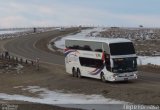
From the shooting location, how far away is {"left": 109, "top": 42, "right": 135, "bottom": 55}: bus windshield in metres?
40.8

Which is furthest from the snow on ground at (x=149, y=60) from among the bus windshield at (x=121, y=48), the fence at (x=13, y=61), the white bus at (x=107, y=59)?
the bus windshield at (x=121, y=48)

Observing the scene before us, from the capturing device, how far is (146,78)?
44281 mm

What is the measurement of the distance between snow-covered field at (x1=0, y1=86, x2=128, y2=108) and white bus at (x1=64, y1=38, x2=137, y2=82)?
4.52 meters

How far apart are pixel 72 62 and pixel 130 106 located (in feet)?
64.9

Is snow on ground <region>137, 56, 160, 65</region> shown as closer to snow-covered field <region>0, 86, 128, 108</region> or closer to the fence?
the fence

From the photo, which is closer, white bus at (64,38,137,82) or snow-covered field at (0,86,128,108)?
snow-covered field at (0,86,128,108)

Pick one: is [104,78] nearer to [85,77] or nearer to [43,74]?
[85,77]

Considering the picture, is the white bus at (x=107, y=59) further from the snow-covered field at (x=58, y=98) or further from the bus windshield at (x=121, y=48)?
the snow-covered field at (x=58, y=98)

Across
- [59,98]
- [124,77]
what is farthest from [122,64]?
[59,98]

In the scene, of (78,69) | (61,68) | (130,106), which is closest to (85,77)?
(78,69)

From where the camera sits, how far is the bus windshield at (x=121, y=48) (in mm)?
40781

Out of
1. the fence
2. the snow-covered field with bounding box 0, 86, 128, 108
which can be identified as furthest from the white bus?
the fence

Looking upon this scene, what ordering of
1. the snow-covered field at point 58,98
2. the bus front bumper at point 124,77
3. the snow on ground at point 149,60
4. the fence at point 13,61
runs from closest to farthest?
the snow-covered field at point 58,98
the bus front bumper at point 124,77
the snow on ground at point 149,60
the fence at point 13,61

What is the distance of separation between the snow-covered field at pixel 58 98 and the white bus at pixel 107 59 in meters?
4.52
